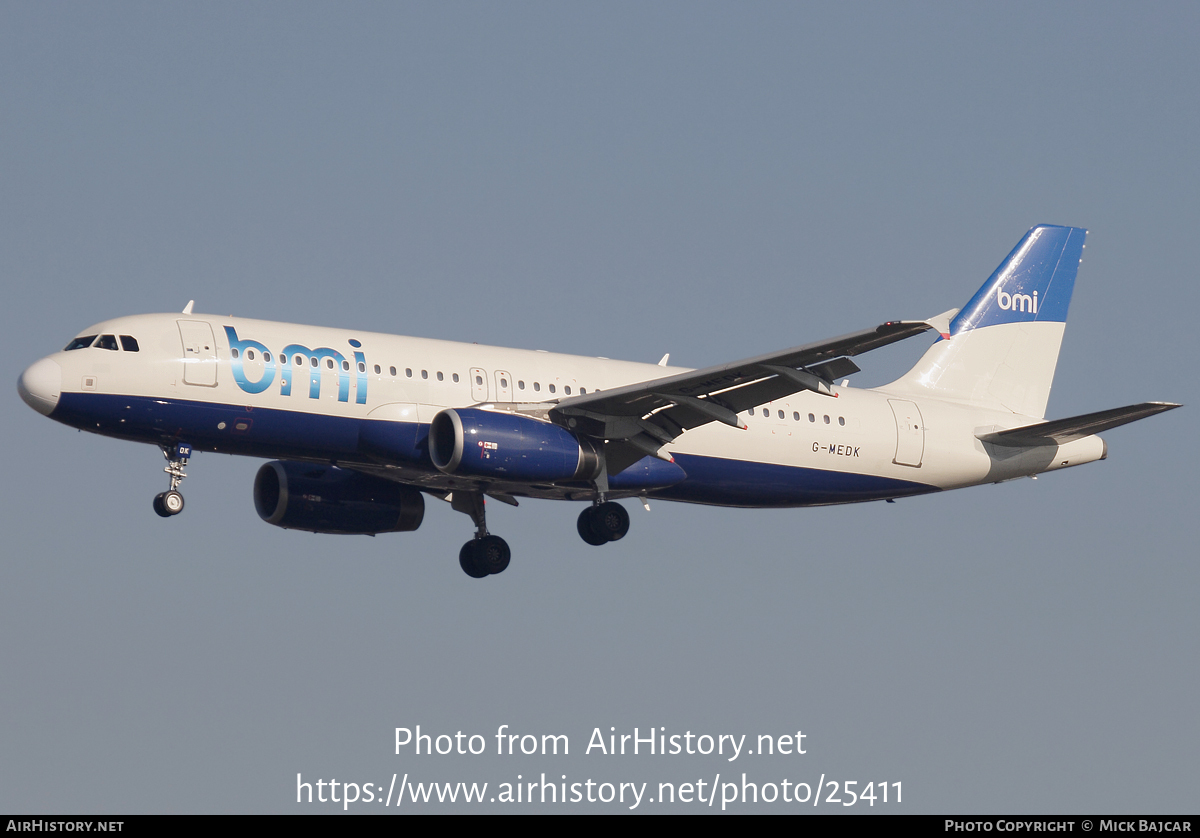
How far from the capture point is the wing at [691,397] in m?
34.5

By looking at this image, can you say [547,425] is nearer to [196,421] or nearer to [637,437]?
[637,437]

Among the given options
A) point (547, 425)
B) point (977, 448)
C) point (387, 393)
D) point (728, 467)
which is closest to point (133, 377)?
point (387, 393)

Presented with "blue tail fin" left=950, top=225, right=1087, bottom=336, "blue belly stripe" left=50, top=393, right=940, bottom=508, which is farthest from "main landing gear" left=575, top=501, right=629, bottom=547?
"blue tail fin" left=950, top=225, right=1087, bottom=336

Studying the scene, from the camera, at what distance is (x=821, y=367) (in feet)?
114

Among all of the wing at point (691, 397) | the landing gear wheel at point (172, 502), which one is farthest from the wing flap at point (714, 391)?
the landing gear wheel at point (172, 502)

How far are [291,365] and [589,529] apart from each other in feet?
27.5

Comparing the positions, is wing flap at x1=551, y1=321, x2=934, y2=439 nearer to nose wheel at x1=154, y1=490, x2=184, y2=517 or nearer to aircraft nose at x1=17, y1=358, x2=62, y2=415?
nose wheel at x1=154, y1=490, x2=184, y2=517

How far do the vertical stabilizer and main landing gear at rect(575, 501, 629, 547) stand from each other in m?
10.0

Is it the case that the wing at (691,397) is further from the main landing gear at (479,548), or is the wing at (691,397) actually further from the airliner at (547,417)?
the main landing gear at (479,548)

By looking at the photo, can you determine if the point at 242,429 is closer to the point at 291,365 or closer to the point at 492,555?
the point at 291,365

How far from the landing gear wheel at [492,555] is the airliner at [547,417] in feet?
0.12

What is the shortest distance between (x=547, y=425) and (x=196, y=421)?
25.8ft

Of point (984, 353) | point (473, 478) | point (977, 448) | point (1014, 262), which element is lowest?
point (473, 478)

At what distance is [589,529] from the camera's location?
1588 inches
